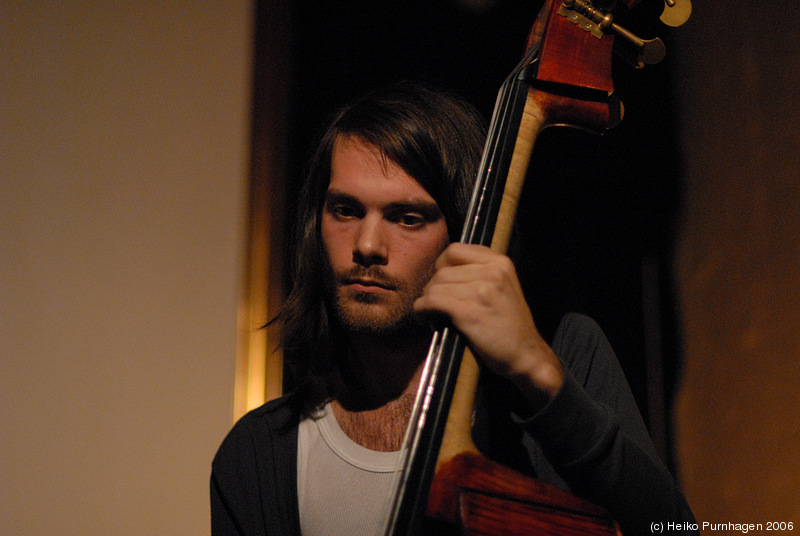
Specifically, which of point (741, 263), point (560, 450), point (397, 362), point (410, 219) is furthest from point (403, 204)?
point (741, 263)

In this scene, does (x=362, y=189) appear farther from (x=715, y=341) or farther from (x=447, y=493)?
(x=715, y=341)

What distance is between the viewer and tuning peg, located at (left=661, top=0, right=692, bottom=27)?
0.66 meters

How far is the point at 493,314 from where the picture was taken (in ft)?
1.86

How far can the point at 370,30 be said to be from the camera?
1.20 metres

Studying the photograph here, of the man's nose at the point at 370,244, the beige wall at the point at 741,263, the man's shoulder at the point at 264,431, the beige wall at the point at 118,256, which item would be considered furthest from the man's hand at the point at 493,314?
the beige wall at the point at 118,256

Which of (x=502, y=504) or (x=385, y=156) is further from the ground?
(x=385, y=156)

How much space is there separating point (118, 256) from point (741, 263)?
4.13 feet

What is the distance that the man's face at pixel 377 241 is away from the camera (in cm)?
80

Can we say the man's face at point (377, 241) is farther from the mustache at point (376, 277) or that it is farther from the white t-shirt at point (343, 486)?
the white t-shirt at point (343, 486)

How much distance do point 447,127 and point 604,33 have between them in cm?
32

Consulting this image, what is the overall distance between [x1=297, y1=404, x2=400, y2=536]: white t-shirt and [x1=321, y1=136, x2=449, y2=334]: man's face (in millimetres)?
204

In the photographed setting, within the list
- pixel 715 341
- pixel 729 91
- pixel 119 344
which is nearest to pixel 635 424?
pixel 715 341

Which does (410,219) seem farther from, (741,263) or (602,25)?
(741,263)

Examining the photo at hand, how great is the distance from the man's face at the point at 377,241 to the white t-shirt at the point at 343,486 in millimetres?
204
